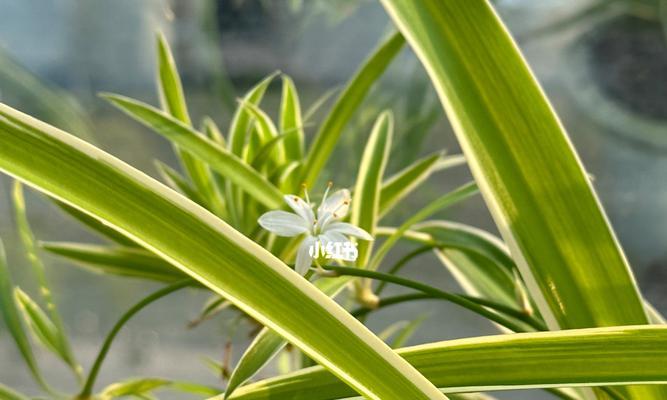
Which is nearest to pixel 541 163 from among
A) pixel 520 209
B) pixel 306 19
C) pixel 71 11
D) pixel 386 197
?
pixel 520 209

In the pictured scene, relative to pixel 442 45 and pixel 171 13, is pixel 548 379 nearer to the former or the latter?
pixel 442 45

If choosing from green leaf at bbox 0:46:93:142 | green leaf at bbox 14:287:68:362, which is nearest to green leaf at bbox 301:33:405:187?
green leaf at bbox 14:287:68:362

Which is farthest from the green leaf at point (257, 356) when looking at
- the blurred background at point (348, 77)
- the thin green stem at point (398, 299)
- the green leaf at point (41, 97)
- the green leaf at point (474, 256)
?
the green leaf at point (41, 97)

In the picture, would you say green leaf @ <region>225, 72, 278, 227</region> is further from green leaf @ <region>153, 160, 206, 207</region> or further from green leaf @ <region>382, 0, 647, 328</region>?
green leaf @ <region>382, 0, 647, 328</region>

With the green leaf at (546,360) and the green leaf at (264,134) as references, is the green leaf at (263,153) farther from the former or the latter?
the green leaf at (546,360)

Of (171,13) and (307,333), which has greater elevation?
(171,13)
